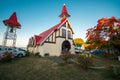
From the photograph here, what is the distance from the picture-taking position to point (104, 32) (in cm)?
1545

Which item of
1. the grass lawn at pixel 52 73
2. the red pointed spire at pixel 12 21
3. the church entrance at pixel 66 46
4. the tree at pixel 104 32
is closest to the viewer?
the grass lawn at pixel 52 73

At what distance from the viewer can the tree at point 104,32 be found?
1484 cm

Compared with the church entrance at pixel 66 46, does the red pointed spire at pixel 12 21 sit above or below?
above

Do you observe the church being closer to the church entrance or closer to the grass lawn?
the church entrance

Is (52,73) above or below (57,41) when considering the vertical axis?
below

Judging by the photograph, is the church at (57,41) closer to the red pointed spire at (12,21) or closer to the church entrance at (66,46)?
the church entrance at (66,46)

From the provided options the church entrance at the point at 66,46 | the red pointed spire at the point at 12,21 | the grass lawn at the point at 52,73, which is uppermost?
the red pointed spire at the point at 12,21

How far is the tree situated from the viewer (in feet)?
48.7

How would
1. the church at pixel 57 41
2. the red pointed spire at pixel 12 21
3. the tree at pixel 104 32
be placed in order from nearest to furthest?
the tree at pixel 104 32, the church at pixel 57 41, the red pointed spire at pixel 12 21

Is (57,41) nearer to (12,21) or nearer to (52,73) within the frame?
(52,73)

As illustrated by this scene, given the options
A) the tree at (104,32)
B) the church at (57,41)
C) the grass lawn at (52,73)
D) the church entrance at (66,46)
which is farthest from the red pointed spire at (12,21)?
the tree at (104,32)

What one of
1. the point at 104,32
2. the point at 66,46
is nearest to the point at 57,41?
the point at 66,46

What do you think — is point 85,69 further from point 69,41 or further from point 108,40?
point 69,41

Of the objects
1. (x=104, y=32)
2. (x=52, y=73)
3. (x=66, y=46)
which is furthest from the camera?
(x=66, y=46)
